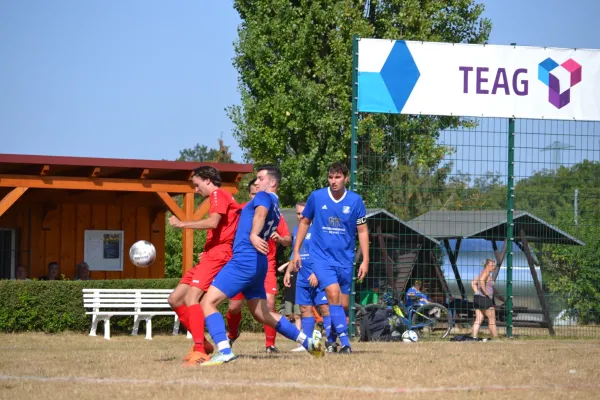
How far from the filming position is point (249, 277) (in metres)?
9.38

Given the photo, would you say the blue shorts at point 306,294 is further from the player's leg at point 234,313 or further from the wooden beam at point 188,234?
the wooden beam at point 188,234

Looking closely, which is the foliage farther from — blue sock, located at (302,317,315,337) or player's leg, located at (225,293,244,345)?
player's leg, located at (225,293,244,345)

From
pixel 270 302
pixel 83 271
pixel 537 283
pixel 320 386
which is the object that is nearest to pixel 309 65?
pixel 83 271

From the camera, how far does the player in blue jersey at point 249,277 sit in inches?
361

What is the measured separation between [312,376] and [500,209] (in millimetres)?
9334

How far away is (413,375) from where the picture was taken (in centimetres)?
844

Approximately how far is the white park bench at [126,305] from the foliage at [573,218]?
22.6 feet

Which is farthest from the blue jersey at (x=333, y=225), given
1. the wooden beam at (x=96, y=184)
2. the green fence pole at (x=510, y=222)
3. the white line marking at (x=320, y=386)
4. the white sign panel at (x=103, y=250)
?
the white sign panel at (x=103, y=250)

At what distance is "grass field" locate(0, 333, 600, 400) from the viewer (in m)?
7.34

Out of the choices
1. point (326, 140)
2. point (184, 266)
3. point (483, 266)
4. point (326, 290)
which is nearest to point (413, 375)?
point (326, 290)

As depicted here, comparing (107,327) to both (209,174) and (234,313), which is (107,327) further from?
(209,174)

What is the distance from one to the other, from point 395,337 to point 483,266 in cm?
252

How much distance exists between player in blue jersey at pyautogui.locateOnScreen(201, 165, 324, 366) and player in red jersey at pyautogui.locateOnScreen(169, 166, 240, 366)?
0.93 feet

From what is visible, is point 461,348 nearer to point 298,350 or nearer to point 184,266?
point 298,350
